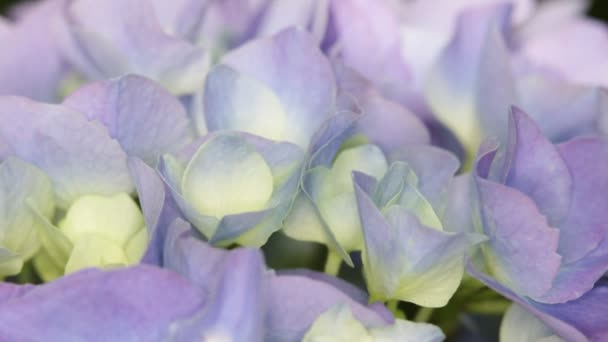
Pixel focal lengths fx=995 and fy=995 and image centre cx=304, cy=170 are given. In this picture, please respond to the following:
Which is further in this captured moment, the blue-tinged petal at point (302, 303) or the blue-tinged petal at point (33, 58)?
the blue-tinged petal at point (33, 58)

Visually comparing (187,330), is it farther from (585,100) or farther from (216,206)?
(585,100)

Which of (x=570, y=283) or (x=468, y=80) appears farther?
(x=468, y=80)

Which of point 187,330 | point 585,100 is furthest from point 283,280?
point 585,100

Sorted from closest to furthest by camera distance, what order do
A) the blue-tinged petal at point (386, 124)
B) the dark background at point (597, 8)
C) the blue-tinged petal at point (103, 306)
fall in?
the blue-tinged petal at point (103, 306)
the blue-tinged petal at point (386, 124)
the dark background at point (597, 8)

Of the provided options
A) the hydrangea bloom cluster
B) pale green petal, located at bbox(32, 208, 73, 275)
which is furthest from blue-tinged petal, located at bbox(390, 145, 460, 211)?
pale green petal, located at bbox(32, 208, 73, 275)

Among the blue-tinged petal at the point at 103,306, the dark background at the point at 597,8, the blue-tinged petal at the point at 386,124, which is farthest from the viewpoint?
the dark background at the point at 597,8

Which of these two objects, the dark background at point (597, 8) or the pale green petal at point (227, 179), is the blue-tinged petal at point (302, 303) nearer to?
the pale green petal at point (227, 179)

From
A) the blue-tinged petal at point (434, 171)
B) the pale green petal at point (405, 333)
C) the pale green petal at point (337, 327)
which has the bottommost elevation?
the pale green petal at point (405, 333)

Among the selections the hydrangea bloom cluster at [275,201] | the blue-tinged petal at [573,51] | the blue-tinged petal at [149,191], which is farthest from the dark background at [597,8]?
the blue-tinged petal at [149,191]
